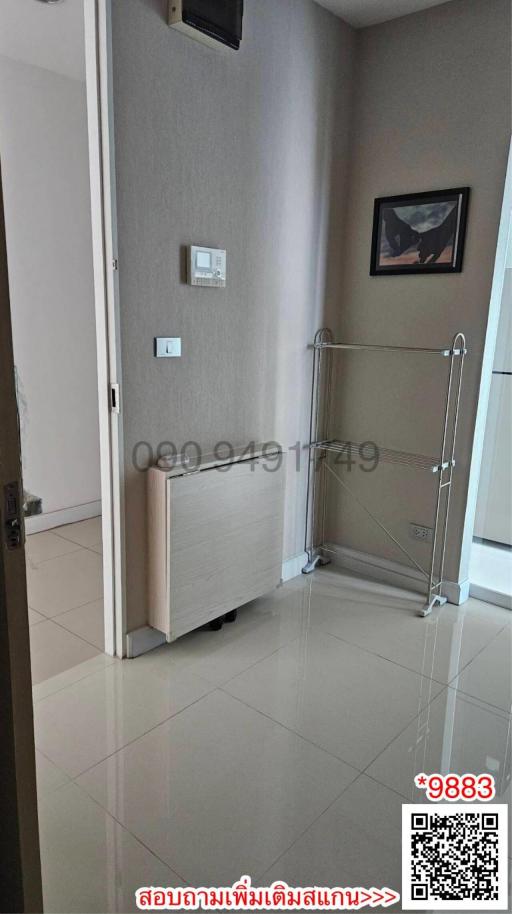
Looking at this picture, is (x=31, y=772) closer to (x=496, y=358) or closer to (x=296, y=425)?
(x=296, y=425)

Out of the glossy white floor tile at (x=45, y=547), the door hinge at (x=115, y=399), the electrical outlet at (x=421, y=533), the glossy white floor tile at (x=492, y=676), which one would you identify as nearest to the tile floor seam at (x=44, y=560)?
the glossy white floor tile at (x=45, y=547)

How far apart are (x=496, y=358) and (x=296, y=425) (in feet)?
3.31

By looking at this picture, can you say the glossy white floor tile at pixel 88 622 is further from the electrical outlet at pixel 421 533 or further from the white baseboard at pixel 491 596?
the white baseboard at pixel 491 596

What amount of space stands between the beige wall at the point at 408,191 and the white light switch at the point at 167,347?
1197mm

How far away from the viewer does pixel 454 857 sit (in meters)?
1.70

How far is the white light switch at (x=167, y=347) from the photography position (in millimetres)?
2387

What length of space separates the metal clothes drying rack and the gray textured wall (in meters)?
0.11

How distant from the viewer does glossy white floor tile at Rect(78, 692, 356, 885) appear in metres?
1.66

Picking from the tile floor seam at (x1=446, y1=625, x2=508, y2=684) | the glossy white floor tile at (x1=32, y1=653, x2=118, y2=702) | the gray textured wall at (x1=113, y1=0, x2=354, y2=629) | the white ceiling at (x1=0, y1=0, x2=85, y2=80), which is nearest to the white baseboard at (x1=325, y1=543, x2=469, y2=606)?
the tile floor seam at (x1=446, y1=625, x2=508, y2=684)

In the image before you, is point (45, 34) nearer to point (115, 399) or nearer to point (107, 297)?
point (107, 297)

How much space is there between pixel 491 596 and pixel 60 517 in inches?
102

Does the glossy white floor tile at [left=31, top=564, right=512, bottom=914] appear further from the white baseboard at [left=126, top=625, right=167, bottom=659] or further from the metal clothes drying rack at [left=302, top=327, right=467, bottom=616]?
the metal clothes drying rack at [left=302, top=327, right=467, bottom=616]

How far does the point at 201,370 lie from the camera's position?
259cm

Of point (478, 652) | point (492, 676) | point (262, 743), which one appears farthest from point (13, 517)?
point (478, 652)
